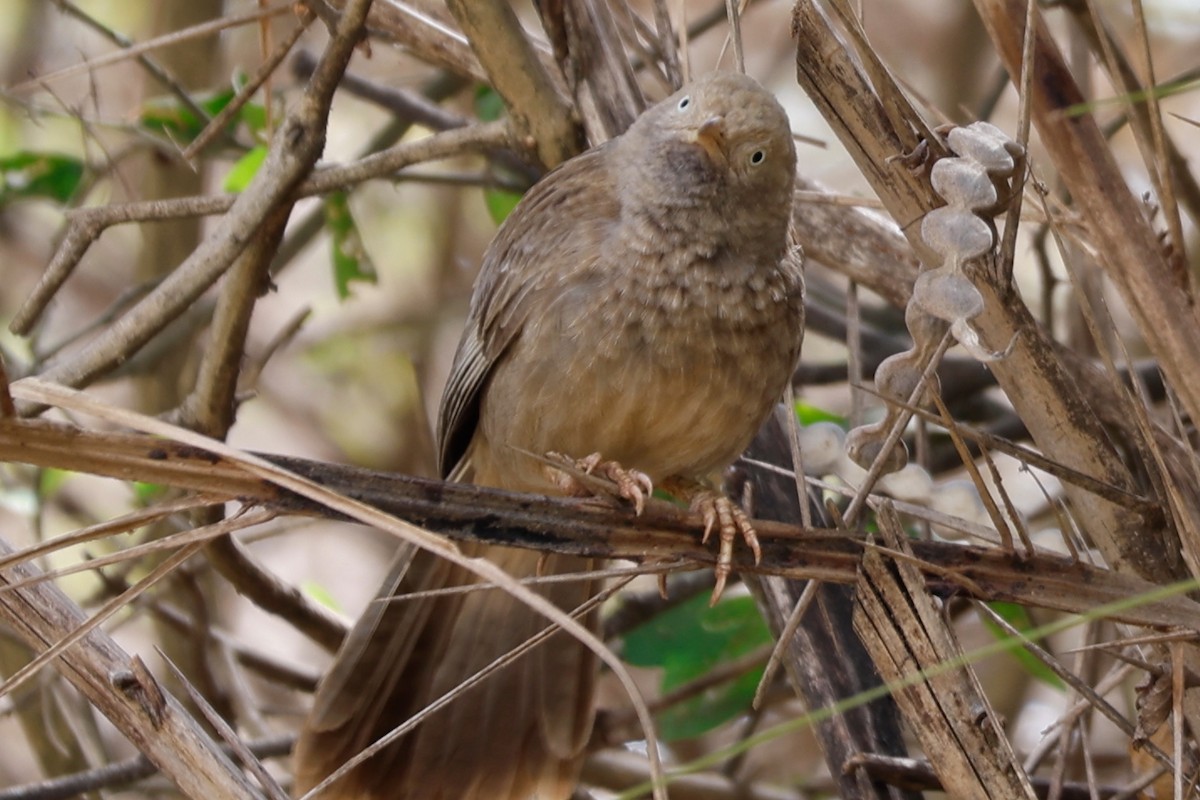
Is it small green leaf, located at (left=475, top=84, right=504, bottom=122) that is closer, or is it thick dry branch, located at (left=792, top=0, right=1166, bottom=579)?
thick dry branch, located at (left=792, top=0, right=1166, bottom=579)

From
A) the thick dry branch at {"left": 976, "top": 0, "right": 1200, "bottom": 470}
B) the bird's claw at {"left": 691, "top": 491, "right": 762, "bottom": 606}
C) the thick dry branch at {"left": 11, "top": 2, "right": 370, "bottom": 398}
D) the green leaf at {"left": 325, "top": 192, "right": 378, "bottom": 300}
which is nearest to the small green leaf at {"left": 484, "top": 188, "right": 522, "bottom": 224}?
the green leaf at {"left": 325, "top": 192, "right": 378, "bottom": 300}

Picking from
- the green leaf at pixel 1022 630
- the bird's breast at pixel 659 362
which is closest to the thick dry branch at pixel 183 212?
the bird's breast at pixel 659 362

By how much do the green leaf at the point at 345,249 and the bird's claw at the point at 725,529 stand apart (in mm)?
1870

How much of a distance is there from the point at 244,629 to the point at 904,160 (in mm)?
4322

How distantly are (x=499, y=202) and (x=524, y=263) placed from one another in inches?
49.4

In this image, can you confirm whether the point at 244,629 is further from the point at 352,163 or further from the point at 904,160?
the point at 904,160

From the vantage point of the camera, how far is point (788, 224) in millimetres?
3141

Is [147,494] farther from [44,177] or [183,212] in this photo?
[183,212]

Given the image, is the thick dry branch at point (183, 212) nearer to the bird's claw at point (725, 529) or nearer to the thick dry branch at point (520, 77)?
the thick dry branch at point (520, 77)

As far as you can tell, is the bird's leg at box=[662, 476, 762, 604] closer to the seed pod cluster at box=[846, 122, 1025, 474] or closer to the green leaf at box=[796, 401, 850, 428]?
the seed pod cluster at box=[846, 122, 1025, 474]

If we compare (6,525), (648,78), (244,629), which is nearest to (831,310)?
(648,78)

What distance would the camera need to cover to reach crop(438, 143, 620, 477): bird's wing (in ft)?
10.2

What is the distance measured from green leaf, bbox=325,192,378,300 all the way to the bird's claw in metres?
1.87

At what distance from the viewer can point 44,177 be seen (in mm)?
4270
